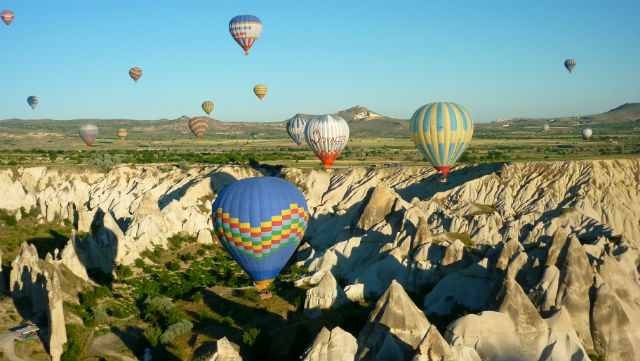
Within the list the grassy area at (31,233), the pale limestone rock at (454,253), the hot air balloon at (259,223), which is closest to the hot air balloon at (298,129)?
the grassy area at (31,233)

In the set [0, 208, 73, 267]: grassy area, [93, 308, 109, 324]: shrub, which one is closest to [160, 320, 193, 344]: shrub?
[93, 308, 109, 324]: shrub

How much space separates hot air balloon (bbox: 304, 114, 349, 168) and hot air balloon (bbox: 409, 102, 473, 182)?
20.6m

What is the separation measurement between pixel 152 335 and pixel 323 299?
42.7 ft

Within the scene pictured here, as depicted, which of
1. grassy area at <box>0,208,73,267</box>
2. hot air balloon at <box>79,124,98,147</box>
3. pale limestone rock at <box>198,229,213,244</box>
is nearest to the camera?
grassy area at <box>0,208,73,267</box>

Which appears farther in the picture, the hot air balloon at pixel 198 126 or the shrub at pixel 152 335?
the hot air balloon at pixel 198 126

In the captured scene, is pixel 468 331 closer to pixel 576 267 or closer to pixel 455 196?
pixel 576 267

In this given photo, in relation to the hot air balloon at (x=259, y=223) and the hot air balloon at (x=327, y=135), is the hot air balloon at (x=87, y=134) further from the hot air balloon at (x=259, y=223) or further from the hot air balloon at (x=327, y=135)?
the hot air balloon at (x=259, y=223)

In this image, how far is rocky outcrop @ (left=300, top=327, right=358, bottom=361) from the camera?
117ft

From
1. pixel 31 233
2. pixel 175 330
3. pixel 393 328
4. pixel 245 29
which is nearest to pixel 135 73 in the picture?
pixel 245 29

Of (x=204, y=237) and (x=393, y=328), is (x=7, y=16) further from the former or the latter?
(x=393, y=328)

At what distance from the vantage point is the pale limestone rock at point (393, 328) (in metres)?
36.2

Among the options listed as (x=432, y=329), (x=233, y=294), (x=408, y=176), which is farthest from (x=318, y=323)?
(x=408, y=176)

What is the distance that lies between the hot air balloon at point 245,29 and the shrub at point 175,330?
58667mm

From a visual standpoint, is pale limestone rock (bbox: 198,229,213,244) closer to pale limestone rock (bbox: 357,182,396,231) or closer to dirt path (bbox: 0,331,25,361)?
pale limestone rock (bbox: 357,182,396,231)
